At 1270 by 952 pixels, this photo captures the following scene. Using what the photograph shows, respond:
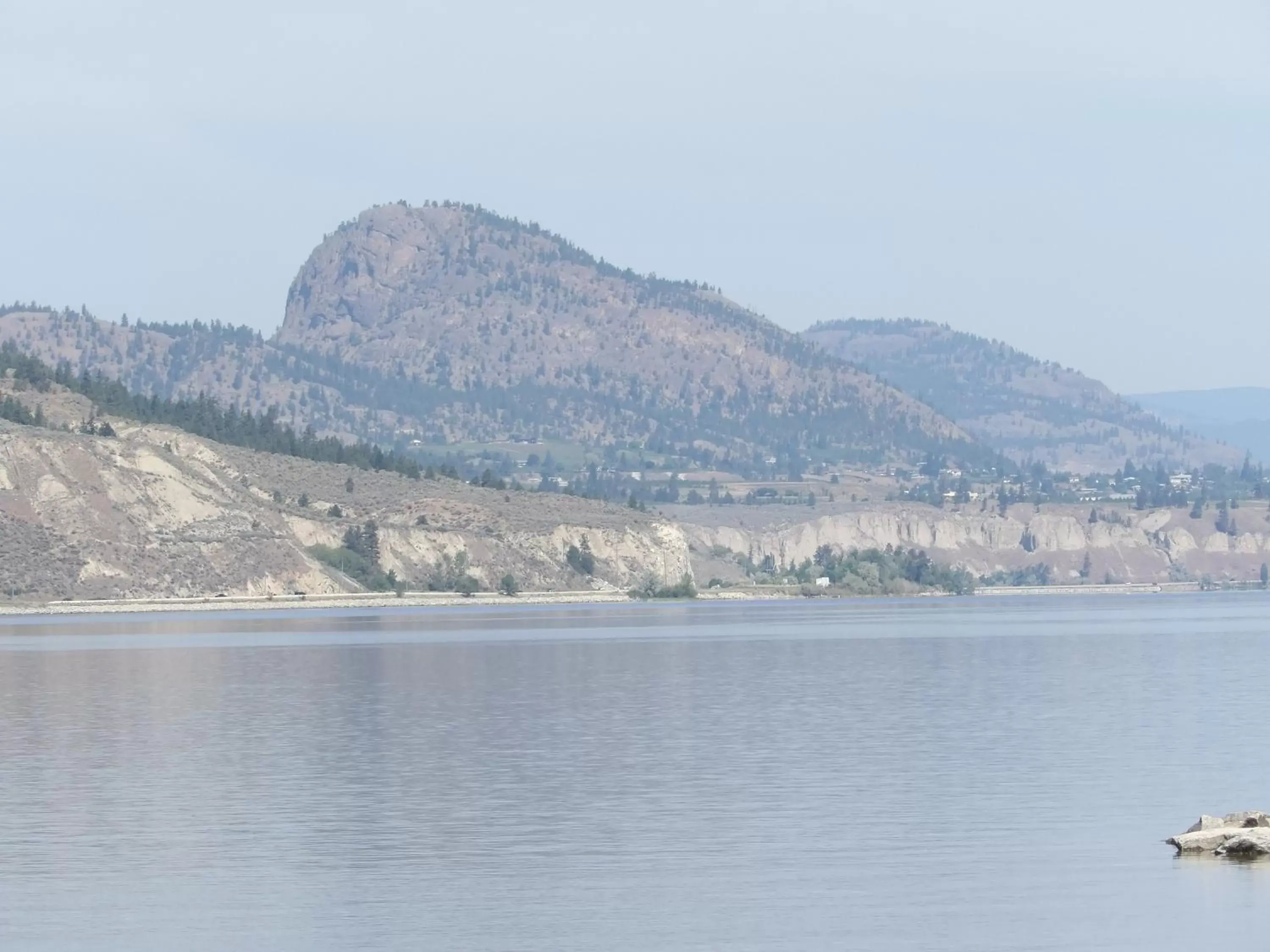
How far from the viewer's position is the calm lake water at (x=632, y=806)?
30.6 metres

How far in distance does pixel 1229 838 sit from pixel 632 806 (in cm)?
1173

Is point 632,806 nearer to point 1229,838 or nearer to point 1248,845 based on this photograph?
point 1229,838

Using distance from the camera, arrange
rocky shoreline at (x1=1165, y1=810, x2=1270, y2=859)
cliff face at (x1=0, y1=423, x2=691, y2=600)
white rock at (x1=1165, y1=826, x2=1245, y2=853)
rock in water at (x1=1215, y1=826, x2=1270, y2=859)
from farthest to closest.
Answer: cliff face at (x1=0, y1=423, x2=691, y2=600) → white rock at (x1=1165, y1=826, x2=1245, y2=853) → rocky shoreline at (x1=1165, y1=810, x2=1270, y2=859) → rock in water at (x1=1215, y1=826, x2=1270, y2=859)

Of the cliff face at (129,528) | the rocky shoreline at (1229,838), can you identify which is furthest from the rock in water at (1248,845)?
the cliff face at (129,528)

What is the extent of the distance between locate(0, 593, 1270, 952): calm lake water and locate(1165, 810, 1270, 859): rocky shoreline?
450 millimetres

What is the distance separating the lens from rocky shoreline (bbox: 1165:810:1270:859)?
34.6m

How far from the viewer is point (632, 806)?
42.2 metres

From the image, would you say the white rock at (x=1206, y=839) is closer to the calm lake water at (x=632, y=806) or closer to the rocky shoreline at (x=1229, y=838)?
the rocky shoreline at (x=1229, y=838)

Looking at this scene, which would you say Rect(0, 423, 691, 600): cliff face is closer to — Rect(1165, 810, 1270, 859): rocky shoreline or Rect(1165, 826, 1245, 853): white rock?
Rect(1165, 810, 1270, 859): rocky shoreline

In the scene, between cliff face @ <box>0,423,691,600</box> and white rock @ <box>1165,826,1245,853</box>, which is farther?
cliff face @ <box>0,423,691,600</box>

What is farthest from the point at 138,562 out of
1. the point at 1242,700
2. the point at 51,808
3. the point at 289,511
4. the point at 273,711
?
the point at 51,808

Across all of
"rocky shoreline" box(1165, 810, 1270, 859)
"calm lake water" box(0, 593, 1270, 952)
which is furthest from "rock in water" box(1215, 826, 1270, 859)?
"calm lake water" box(0, 593, 1270, 952)

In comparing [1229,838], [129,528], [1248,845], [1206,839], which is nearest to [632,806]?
[1206,839]

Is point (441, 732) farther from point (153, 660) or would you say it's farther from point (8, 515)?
point (8, 515)
